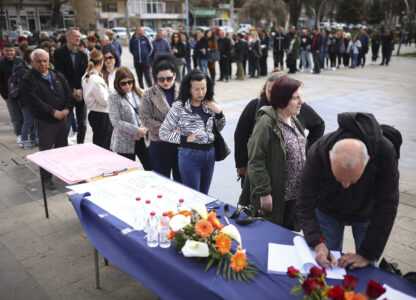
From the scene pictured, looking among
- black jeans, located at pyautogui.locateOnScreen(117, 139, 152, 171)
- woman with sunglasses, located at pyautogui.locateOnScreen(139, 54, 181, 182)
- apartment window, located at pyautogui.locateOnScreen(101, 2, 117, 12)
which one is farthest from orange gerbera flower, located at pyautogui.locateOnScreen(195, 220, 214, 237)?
apartment window, located at pyautogui.locateOnScreen(101, 2, 117, 12)

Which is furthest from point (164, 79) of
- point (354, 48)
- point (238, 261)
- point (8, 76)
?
point (354, 48)

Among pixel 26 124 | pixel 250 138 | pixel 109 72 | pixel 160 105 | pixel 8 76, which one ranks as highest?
pixel 109 72

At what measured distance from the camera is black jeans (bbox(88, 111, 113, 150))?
16.6ft

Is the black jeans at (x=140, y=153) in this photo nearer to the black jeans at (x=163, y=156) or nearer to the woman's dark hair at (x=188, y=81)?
the black jeans at (x=163, y=156)

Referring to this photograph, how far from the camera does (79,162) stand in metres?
3.81

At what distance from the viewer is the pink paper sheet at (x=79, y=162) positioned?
346cm

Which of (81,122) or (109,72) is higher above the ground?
(109,72)

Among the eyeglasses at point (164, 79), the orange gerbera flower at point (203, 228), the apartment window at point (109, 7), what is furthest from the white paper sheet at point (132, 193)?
the apartment window at point (109, 7)

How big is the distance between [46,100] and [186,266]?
3723 mm

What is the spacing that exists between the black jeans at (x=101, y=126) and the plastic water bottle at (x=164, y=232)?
312cm

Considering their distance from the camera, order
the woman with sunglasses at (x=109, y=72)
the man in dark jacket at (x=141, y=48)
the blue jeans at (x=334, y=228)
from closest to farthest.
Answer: the blue jeans at (x=334, y=228) → the woman with sunglasses at (x=109, y=72) → the man in dark jacket at (x=141, y=48)

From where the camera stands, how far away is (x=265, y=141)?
8.88 ft

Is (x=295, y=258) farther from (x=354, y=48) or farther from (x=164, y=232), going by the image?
(x=354, y=48)

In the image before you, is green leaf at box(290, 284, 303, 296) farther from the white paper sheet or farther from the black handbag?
the black handbag
